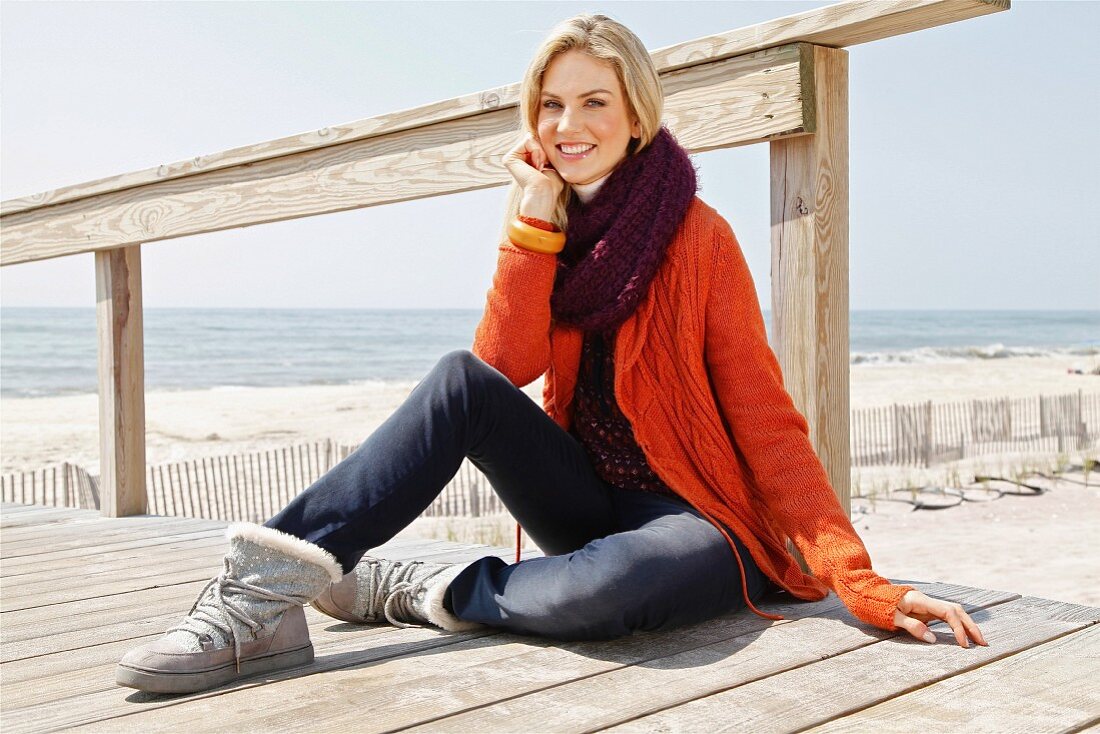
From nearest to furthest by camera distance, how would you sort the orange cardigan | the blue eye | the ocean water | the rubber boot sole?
1. the rubber boot sole
2. the orange cardigan
3. the blue eye
4. the ocean water

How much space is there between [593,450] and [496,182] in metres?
0.78

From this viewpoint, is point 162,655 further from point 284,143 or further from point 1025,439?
point 1025,439

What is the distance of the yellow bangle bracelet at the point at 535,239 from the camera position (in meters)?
1.97

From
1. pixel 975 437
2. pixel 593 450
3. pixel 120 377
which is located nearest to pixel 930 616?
pixel 593 450

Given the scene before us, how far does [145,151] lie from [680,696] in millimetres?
51311

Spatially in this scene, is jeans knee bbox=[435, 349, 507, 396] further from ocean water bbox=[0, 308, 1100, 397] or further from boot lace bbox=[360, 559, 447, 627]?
ocean water bbox=[0, 308, 1100, 397]

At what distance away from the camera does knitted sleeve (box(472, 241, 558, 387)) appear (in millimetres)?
1952

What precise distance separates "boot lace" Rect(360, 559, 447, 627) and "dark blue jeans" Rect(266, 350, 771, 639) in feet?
0.33

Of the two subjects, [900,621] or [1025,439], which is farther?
[1025,439]

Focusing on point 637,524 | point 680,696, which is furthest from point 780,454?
point 680,696

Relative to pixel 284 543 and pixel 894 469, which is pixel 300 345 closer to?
pixel 894 469

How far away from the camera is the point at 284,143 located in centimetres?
292

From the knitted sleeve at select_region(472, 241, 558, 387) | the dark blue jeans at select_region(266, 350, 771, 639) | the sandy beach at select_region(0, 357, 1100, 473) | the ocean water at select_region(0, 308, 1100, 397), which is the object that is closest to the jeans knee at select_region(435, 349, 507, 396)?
the dark blue jeans at select_region(266, 350, 771, 639)

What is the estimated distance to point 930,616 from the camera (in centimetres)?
176
